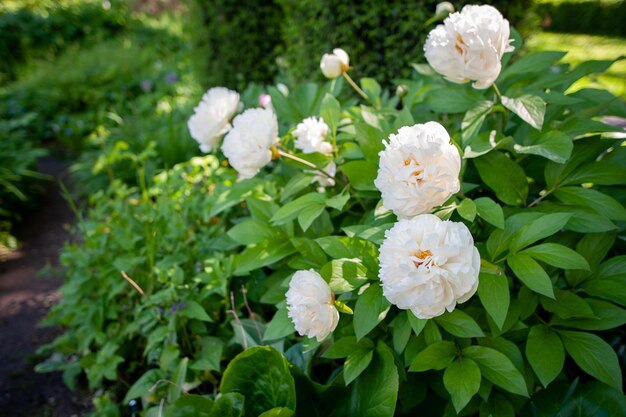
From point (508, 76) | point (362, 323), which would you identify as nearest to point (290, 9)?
point (508, 76)

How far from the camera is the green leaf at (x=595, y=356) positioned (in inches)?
49.3

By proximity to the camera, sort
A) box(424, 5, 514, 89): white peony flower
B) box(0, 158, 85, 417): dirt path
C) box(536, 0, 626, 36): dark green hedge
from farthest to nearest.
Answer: box(536, 0, 626, 36): dark green hedge
box(0, 158, 85, 417): dirt path
box(424, 5, 514, 89): white peony flower

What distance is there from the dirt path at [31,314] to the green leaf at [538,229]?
1809mm

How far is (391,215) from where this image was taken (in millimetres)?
1400

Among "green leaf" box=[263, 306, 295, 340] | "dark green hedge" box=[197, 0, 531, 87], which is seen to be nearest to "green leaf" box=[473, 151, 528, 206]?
"green leaf" box=[263, 306, 295, 340]

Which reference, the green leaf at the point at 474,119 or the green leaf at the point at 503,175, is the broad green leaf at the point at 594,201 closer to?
the green leaf at the point at 503,175

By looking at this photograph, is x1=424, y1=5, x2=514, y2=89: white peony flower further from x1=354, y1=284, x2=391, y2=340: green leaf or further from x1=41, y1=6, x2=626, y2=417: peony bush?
x1=354, y1=284, x2=391, y2=340: green leaf

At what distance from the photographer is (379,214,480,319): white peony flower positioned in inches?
39.9

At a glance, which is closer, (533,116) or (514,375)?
(514,375)

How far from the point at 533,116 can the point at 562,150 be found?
115 millimetres

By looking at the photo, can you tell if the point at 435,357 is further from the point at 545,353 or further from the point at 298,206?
the point at 298,206

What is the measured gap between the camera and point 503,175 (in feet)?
4.81

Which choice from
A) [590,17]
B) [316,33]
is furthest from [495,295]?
[590,17]

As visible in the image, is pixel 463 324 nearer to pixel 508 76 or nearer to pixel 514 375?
pixel 514 375
